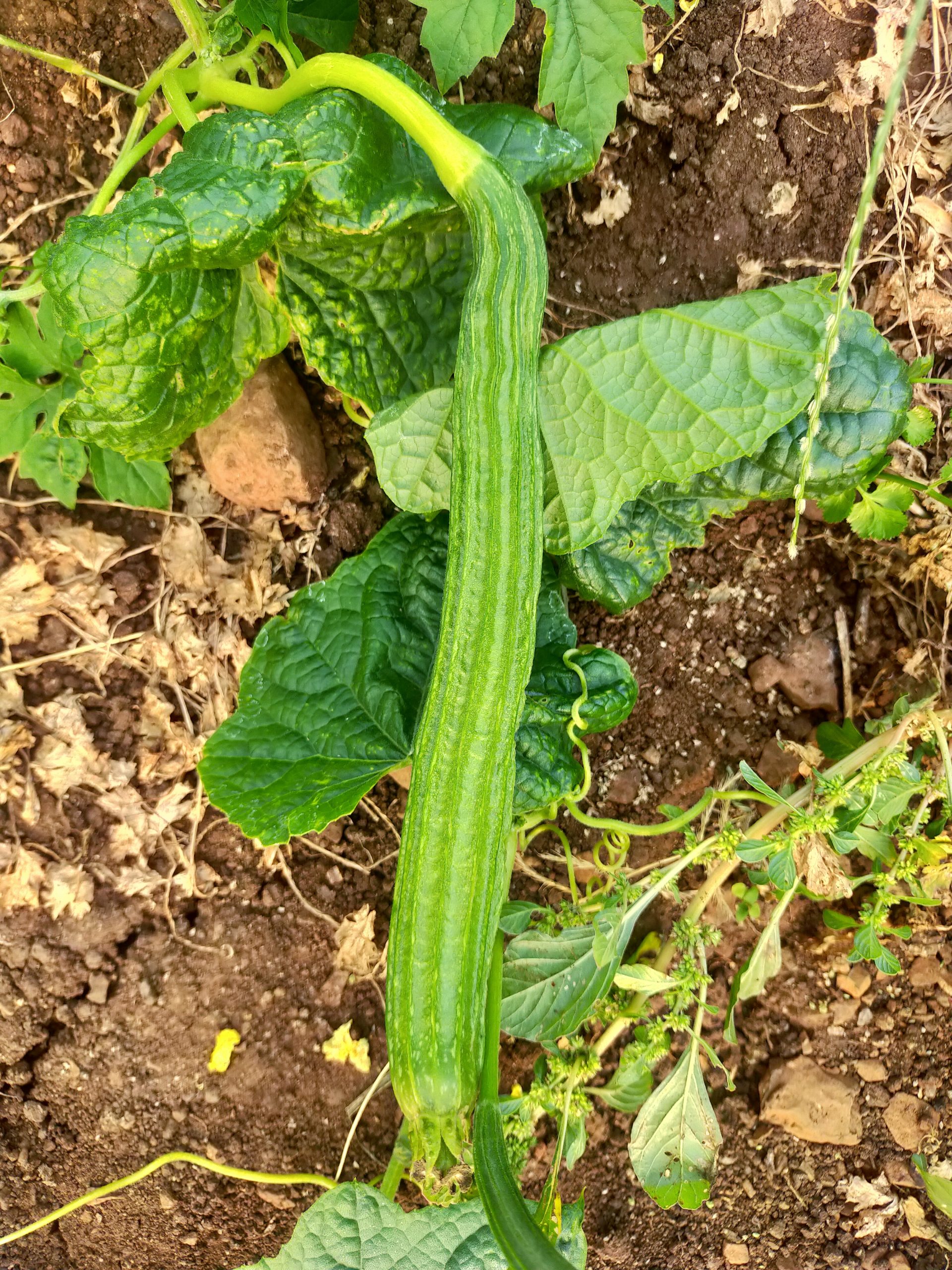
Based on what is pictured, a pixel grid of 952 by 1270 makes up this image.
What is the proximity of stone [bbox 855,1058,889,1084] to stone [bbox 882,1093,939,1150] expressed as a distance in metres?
0.07

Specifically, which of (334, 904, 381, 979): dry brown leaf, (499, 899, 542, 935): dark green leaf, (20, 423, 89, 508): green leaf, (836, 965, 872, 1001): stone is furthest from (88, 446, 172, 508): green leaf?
(836, 965, 872, 1001): stone

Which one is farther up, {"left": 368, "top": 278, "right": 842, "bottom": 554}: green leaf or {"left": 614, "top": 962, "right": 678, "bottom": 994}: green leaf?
{"left": 368, "top": 278, "right": 842, "bottom": 554}: green leaf

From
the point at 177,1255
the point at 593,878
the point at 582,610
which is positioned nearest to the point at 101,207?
the point at 582,610

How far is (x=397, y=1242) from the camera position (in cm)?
189

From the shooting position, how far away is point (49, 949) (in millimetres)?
2357

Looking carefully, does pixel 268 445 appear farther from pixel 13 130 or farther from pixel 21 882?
pixel 21 882

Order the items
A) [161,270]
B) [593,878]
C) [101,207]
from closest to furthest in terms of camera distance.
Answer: [161,270] → [101,207] → [593,878]

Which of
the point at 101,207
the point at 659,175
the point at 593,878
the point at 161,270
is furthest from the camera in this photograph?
the point at 593,878

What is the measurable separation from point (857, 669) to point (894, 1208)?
1486 mm

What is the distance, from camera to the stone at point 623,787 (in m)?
2.46

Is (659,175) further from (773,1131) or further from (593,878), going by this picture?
(773,1131)

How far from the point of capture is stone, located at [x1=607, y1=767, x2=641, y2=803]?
2459 mm

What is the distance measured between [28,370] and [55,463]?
22cm

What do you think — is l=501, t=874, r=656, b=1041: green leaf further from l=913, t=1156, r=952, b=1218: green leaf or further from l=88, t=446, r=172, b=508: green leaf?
l=88, t=446, r=172, b=508: green leaf
